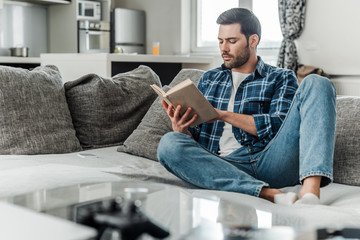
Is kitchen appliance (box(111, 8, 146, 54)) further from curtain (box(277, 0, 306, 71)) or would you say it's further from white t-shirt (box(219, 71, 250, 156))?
white t-shirt (box(219, 71, 250, 156))

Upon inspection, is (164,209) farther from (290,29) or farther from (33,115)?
(290,29)

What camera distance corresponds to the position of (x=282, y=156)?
70.8 inches

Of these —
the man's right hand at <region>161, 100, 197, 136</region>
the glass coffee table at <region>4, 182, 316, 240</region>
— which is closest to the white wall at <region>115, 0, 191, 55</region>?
the man's right hand at <region>161, 100, 197, 136</region>

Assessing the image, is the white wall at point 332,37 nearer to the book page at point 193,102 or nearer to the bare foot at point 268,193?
the book page at point 193,102

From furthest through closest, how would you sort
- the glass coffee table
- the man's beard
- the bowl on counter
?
the bowl on counter < the man's beard < the glass coffee table

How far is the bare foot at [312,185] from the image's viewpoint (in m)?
1.58

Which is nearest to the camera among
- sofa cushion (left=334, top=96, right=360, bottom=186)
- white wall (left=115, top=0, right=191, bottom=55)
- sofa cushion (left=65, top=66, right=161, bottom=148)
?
sofa cushion (left=334, top=96, right=360, bottom=186)

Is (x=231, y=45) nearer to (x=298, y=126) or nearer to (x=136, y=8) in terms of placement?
(x=298, y=126)

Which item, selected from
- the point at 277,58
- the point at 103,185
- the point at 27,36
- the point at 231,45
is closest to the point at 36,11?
the point at 27,36

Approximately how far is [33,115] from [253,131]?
3.07 ft

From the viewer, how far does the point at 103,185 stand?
3.93 ft

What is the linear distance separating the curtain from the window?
0.26 metres

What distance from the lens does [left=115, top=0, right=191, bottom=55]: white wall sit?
19.4 ft

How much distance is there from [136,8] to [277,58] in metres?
2.18
